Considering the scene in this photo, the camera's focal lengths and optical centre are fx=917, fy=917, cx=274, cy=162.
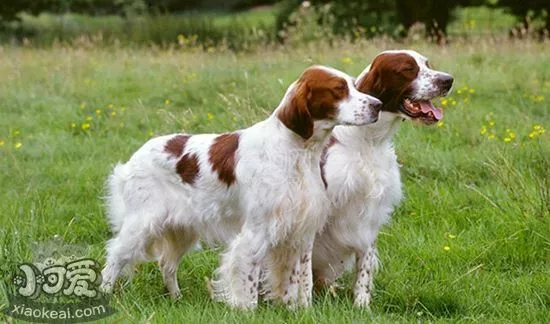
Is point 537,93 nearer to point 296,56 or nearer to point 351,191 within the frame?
point 296,56

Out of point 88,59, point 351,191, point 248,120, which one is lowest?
point 88,59

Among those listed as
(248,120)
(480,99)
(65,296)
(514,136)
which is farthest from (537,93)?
(65,296)

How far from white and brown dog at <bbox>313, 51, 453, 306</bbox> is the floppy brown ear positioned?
44 centimetres

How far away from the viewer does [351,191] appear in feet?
16.1

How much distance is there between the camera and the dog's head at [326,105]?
4.53 metres

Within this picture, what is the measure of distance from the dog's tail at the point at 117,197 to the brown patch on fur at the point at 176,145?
0.29 metres

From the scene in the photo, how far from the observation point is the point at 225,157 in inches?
190

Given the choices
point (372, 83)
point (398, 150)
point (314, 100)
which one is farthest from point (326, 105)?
point (398, 150)

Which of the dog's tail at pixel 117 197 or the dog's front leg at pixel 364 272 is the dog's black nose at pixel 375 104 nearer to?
the dog's front leg at pixel 364 272

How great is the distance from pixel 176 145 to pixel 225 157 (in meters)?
0.36

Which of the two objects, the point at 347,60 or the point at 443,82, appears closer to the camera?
the point at 443,82

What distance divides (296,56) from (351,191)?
7088mm

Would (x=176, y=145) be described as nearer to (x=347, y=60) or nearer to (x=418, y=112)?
(x=418, y=112)

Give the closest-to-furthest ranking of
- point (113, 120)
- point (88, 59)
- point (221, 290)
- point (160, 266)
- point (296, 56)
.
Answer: point (221, 290) < point (160, 266) < point (113, 120) < point (296, 56) < point (88, 59)
